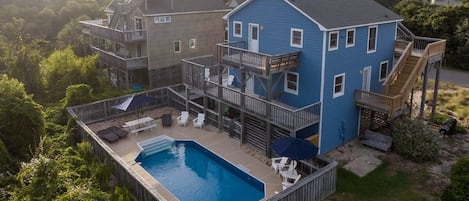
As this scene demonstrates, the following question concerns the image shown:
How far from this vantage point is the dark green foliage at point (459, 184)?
43.3ft

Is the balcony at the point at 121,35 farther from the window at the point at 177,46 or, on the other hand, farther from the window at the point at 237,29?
the window at the point at 237,29

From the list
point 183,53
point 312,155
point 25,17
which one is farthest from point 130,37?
point 25,17

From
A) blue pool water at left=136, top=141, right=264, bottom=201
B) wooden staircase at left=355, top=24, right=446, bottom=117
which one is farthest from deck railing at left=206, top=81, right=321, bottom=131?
wooden staircase at left=355, top=24, right=446, bottom=117

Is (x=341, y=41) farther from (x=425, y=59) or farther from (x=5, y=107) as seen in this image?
(x=5, y=107)

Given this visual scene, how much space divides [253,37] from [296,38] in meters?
3.47

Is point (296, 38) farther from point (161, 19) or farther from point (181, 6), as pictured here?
point (181, 6)

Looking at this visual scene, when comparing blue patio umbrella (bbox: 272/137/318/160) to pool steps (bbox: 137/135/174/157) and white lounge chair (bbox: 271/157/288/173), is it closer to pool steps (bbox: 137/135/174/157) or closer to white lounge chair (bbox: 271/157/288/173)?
white lounge chair (bbox: 271/157/288/173)

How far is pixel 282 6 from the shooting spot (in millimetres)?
19750

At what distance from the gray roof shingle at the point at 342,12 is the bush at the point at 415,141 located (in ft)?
19.0

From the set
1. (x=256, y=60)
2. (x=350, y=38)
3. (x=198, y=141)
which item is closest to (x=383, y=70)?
(x=350, y=38)

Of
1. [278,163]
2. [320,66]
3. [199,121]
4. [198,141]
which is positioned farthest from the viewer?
[199,121]

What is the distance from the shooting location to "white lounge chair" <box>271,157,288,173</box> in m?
17.5

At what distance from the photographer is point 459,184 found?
13344 mm

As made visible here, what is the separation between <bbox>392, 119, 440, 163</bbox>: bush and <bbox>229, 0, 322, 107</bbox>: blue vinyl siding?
475 cm
